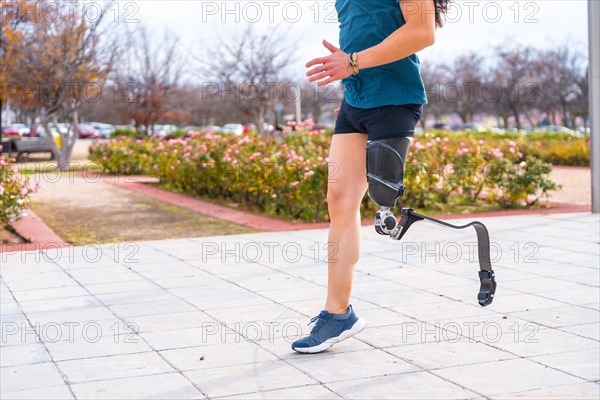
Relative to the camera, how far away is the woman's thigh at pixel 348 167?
13.1 feet

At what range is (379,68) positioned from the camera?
149 inches

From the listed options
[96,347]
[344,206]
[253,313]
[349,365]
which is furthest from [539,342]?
[96,347]

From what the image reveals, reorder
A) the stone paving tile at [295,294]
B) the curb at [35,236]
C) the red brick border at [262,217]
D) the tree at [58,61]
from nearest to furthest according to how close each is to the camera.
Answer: the stone paving tile at [295,294]
the curb at [35,236]
the red brick border at [262,217]
the tree at [58,61]

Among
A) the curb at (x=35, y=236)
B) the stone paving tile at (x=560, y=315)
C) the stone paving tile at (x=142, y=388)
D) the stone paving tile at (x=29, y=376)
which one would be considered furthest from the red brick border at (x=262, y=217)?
the stone paving tile at (x=142, y=388)

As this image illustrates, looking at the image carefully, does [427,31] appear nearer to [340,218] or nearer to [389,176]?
[389,176]

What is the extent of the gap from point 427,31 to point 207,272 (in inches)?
140

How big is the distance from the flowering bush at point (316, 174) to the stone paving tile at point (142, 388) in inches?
257

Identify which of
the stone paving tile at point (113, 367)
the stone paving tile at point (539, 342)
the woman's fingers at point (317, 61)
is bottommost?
the stone paving tile at point (113, 367)

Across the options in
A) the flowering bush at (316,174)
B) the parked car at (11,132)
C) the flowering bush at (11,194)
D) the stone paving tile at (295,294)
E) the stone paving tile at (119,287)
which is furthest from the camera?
the parked car at (11,132)

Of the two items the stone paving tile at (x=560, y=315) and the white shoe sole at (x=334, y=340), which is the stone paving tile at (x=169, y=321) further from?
the stone paving tile at (x=560, y=315)

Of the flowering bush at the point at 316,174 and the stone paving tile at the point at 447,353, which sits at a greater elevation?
the flowering bush at the point at 316,174

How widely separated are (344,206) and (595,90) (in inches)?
281

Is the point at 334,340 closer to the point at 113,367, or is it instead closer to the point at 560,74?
the point at 113,367

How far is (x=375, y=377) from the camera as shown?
3.74 m
